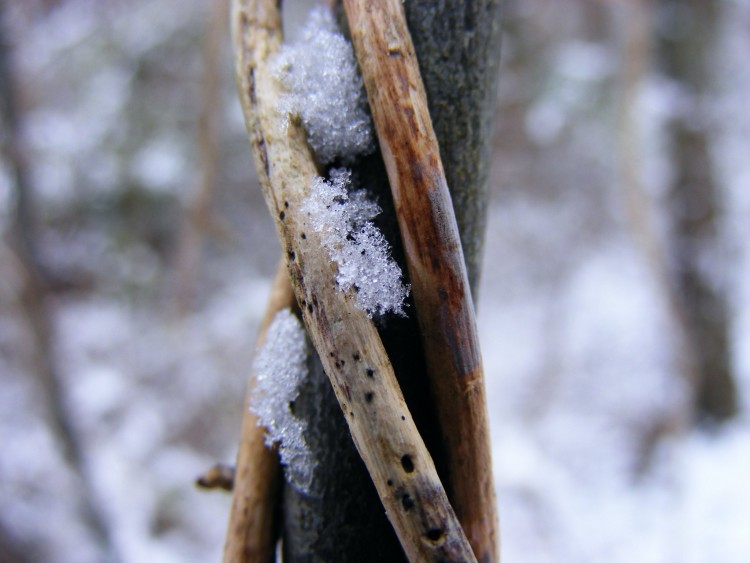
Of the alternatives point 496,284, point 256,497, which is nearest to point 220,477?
point 256,497

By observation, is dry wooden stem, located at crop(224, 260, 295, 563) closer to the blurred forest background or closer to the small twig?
the small twig

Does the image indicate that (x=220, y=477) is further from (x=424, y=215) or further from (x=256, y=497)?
(x=424, y=215)

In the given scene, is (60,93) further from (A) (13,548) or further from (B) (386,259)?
(B) (386,259)

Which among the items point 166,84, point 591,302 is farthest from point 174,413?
point 591,302

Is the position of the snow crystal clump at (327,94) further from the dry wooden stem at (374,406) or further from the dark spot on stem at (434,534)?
the dark spot on stem at (434,534)

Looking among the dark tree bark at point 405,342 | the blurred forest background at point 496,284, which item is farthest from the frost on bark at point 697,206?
the dark tree bark at point 405,342

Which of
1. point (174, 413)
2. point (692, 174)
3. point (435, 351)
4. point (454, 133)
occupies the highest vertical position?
point (692, 174)
